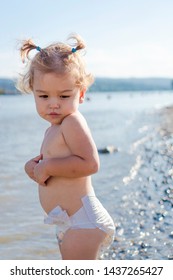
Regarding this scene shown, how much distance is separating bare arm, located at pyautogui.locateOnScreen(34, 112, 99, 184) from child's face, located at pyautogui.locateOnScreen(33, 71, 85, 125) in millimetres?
92

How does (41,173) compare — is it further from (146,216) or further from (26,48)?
(146,216)

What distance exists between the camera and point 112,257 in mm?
5242

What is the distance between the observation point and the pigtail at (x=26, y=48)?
340 cm

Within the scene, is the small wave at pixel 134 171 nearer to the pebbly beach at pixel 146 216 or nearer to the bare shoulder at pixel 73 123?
the pebbly beach at pixel 146 216

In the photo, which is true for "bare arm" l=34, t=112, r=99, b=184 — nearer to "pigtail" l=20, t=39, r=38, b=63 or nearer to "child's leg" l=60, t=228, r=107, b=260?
"child's leg" l=60, t=228, r=107, b=260

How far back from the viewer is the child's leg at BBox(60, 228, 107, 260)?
124 inches

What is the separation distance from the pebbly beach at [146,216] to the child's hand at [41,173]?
2186 millimetres

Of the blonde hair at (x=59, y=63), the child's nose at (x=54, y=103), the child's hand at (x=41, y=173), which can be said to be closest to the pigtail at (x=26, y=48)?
the blonde hair at (x=59, y=63)

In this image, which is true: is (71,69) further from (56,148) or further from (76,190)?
(76,190)

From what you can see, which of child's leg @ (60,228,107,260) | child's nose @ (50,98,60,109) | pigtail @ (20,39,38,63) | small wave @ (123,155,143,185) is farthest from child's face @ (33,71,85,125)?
small wave @ (123,155,143,185)

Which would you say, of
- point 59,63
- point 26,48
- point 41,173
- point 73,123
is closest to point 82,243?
point 41,173

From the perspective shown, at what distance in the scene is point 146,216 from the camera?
6762mm

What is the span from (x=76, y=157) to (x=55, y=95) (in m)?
0.40

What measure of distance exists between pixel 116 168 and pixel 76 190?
8.27m
